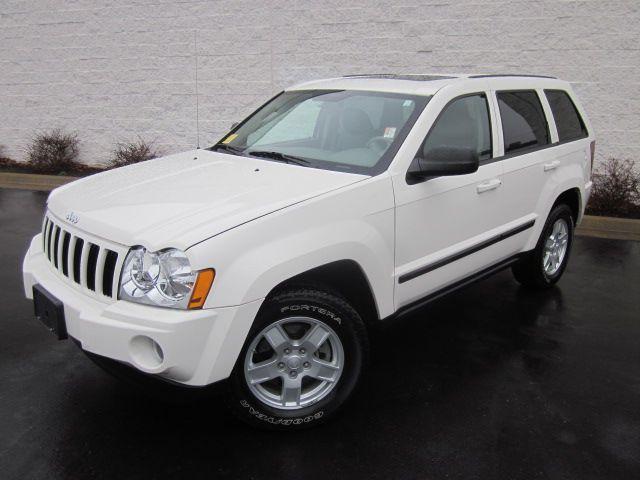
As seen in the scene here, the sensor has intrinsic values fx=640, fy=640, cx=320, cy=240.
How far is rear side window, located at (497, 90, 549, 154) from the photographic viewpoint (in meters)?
4.47

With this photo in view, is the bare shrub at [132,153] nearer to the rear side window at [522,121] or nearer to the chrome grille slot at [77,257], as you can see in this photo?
the rear side window at [522,121]

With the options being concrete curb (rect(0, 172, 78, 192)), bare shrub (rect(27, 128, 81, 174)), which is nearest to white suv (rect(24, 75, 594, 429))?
concrete curb (rect(0, 172, 78, 192))

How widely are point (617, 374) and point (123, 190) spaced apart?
10.3 feet

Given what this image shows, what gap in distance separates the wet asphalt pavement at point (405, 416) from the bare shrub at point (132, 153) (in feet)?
17.5

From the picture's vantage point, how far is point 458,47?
8.52m

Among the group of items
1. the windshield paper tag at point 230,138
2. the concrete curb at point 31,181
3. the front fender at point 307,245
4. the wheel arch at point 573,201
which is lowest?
the concrete curb at point 31,181

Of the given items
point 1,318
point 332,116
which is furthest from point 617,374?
point 1,318

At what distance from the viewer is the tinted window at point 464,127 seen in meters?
3.90

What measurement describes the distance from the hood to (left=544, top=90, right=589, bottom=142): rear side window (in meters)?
2.47

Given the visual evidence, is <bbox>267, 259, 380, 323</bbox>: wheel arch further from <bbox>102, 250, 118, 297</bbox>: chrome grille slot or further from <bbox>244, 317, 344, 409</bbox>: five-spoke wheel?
<bbox>102, 250, 118, 297</bbox>: chrome grille slot

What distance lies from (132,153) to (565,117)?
22.1ft

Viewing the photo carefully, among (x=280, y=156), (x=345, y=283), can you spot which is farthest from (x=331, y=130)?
(x=345, y=283)

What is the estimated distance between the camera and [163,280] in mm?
2764

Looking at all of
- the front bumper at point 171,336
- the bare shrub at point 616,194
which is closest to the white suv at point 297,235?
the front bumper at point 171,336
